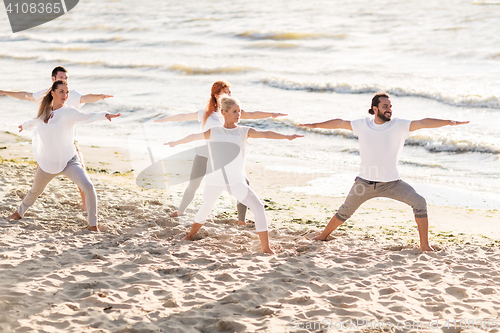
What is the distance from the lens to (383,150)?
5547mm

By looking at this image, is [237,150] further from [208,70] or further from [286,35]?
[286,35]

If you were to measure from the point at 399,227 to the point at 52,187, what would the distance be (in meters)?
5.33

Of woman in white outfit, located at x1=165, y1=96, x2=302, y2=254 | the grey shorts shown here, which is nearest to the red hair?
woman in white outfit, located at x1=165, y1=96, x2=302, y2=254

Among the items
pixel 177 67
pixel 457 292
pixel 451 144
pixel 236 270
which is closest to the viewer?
pixel 457 292

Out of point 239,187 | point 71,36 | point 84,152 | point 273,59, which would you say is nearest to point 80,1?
point 71,36

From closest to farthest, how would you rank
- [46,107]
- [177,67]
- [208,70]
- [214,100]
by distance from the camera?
[46,107] < [214,100] < [208,70] < [177,67]

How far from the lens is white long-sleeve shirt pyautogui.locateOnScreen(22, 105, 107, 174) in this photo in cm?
582

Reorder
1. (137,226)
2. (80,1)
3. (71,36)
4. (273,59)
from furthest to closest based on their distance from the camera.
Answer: (80,1) < (71,36) < (273,59) < (137,226)

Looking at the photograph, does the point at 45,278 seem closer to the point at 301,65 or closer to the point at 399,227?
the point at 399,227

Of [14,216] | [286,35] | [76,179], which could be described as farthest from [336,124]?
[286,35]

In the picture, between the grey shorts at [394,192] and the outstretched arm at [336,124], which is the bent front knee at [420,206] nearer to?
the grey shorts at [394,192]

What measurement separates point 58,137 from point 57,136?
0.7 inches

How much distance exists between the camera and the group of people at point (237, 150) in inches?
215

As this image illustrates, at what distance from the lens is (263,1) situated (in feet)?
141
